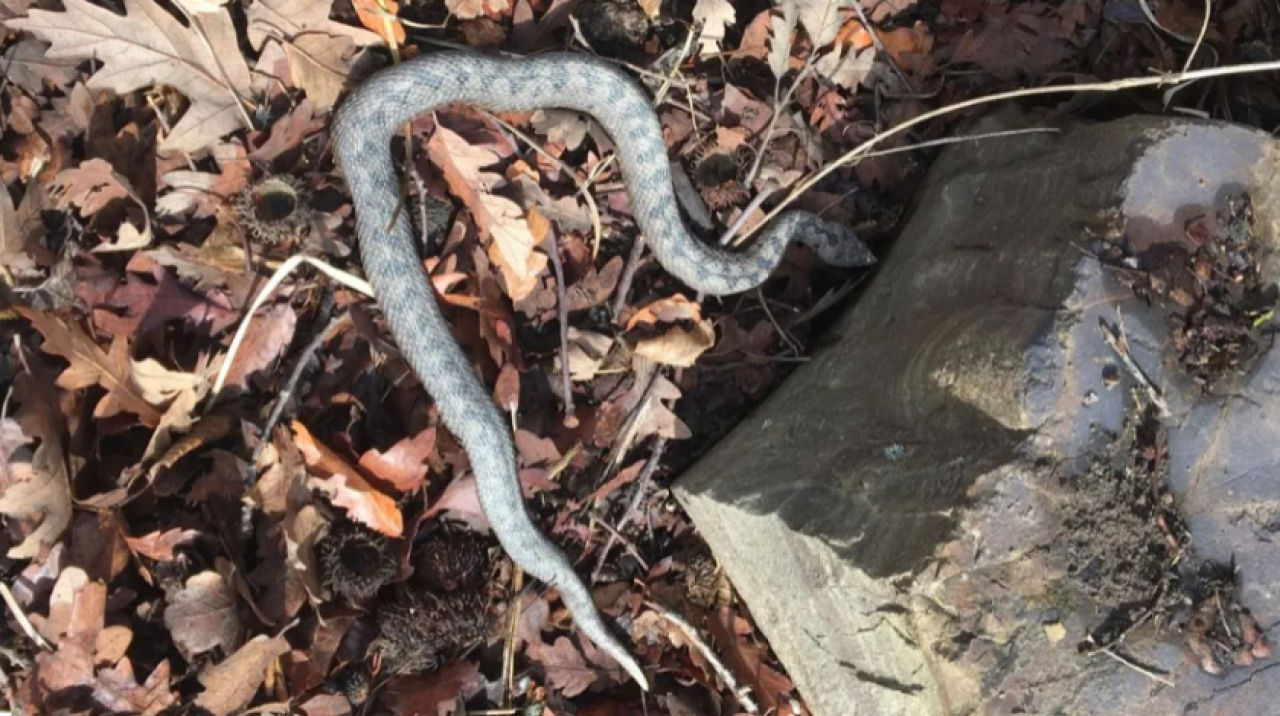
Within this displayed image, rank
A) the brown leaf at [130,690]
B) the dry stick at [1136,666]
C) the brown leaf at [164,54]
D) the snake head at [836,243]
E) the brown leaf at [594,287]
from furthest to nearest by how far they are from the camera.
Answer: the snake head at [836,243] < the brown leaf at [594,287] < the brown leaf at [164,54] < the brown leaf at [130,690] < the dry stick at [1136,666]

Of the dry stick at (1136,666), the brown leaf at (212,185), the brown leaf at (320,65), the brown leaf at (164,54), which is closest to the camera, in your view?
the dry stick at (1136,666)

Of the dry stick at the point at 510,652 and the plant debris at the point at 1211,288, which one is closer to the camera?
the plant debris at the point at 1211,288

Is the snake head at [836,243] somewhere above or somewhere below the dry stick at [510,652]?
above

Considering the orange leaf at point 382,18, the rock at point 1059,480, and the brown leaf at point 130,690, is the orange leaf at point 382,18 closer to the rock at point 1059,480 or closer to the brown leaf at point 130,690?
the rock at point 1059,480

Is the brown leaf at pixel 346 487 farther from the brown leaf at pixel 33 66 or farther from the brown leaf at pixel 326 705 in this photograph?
the brown leaf at pixel 33 66

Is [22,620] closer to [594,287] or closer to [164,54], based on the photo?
[164,54]

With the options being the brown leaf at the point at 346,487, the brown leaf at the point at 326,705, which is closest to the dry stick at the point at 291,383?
the brown leaf at the point at 346,487

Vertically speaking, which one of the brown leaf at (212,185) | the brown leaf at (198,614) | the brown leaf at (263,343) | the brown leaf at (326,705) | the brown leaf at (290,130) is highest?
the brown leaf at (290,130)

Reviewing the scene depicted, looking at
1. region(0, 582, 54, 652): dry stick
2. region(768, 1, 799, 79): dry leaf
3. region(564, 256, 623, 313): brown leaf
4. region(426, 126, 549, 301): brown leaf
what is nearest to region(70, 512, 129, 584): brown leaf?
region(0, 582, 54, 652): dry stick
